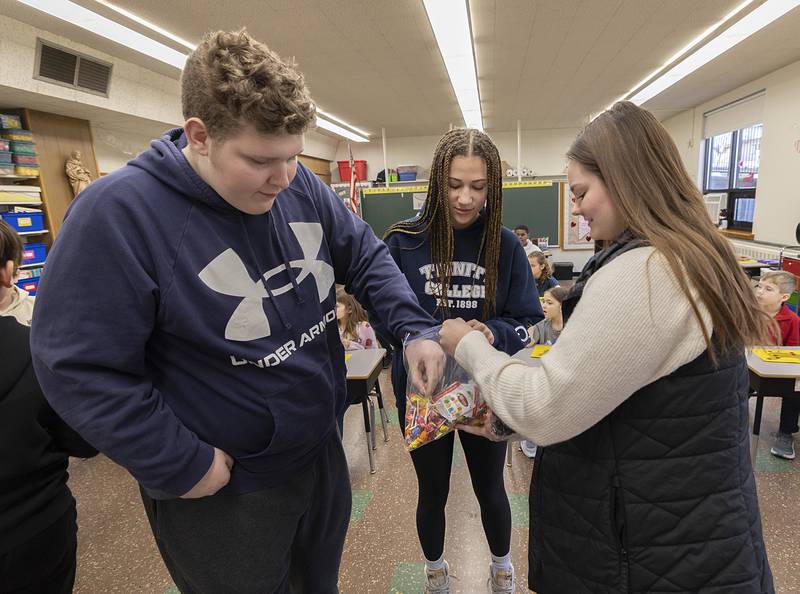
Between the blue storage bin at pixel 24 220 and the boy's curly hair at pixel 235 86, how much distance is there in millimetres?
4793

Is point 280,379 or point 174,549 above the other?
point 280,379

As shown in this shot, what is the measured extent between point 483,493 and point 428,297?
719 mm

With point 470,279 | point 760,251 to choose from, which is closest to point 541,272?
point 470,279

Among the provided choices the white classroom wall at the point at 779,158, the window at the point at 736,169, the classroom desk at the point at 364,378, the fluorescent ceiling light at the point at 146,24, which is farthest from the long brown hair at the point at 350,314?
the window at the point at 736,169

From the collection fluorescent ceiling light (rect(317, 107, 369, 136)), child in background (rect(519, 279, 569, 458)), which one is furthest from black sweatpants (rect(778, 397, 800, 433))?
fluorescent ceiling light (rect(317, 107, 369, 136))

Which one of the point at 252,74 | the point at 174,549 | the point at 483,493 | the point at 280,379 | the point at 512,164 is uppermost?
the point at 512,164

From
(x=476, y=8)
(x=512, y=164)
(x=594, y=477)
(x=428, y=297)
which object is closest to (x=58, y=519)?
(x=428, y=297)

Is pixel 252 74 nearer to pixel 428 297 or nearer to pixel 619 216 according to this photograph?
pixel 619 216

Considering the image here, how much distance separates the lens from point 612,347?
2.47 ft

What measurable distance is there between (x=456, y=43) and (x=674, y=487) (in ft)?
17.5

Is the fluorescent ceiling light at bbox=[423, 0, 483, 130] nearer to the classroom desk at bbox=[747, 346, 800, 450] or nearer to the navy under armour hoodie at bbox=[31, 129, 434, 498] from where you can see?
the classroom desk at bbox=[747, 346, 800, 450]

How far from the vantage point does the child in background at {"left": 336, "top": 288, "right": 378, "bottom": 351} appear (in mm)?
3416

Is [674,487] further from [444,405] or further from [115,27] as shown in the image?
[115,27]

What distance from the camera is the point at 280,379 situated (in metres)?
0.91
